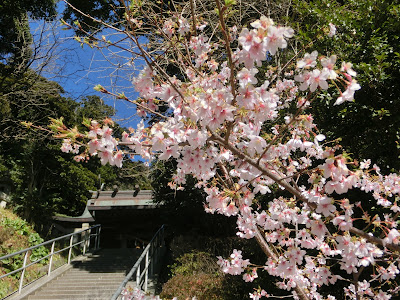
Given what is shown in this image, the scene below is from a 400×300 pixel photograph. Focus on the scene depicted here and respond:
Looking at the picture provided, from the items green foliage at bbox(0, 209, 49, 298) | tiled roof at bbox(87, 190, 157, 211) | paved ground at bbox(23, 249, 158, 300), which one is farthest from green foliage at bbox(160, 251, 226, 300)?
tiled roof at bbox(87, 190, 157, 211)

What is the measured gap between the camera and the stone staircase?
249 inches

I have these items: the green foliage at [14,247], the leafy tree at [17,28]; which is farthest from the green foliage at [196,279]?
the leafy tree at [17,28]

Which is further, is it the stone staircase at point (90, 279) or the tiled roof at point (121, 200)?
the tiled roof at point (121, 200)

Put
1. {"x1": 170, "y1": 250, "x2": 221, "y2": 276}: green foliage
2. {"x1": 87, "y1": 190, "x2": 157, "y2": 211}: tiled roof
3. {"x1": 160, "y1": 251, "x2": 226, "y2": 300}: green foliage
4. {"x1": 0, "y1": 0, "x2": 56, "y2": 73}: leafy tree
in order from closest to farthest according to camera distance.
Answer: {"x1": 160, "y1": 251, "x2": 226, "y2": 300}: green foliage < {"x1": 170, "y1": 250, "x2": 221, "y2": 276}: green foliage < {"x1": 0, "y1": 0, "x2": 56, "y2": 73}: leafy tree < {"x1": 87, "y1": 190, "x2": 157, "y2": 211}: tiled roof

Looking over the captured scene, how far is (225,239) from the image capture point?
21.6 feet

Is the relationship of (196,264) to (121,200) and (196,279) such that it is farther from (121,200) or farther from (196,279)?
(121,200)

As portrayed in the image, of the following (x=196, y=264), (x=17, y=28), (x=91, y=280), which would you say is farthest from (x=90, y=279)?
(x=17, y=28)

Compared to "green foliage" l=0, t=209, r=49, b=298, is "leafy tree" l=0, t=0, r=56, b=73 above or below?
above

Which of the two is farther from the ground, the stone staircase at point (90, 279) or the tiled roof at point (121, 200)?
the tiled roof at point (121, 200)

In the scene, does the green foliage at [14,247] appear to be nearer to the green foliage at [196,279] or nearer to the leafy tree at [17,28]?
the green foliage at [196,279]

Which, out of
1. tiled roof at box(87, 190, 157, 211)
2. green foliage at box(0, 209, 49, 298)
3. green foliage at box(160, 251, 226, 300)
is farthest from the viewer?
tiled roof at box(87, 190, 157, 211)

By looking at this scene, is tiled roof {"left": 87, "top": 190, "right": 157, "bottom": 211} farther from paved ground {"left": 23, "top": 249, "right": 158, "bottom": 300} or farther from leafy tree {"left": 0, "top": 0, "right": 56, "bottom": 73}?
leafy tree {"left": 0, "top": 0, "right": 56, "bottom": 73}

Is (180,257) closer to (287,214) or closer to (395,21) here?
(287,214)

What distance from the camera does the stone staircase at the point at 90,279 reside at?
20.7ft
